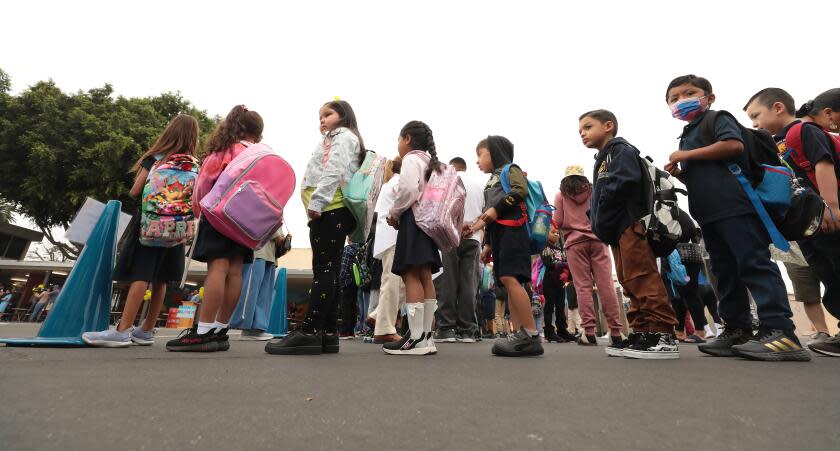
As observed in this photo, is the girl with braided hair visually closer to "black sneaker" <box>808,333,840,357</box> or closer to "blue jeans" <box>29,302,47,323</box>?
"black sneaker" <box>808,333,840,357</box>

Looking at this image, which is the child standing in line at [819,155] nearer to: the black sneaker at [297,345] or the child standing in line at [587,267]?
the child standing in line at [587,267]

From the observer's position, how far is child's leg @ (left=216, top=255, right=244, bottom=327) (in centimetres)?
312

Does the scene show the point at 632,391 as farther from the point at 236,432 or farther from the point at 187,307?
the point at 187,307

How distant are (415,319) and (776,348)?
7.40 ft

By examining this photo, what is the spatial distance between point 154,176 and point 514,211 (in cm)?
294

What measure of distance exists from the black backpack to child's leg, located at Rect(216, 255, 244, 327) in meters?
3.55

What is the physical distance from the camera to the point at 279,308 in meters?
7.38

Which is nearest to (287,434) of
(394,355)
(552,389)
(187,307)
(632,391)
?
(552,389)

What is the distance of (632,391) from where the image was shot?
1677 mm

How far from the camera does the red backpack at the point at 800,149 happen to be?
10.7ft

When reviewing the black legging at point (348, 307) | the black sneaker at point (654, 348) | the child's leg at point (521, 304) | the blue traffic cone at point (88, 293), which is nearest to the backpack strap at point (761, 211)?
the black sneaker at point (654, 348)

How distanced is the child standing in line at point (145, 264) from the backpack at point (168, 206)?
167mm

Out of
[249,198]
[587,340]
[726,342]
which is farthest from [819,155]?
[249,198]

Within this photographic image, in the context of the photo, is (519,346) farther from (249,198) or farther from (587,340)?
(249,198)
